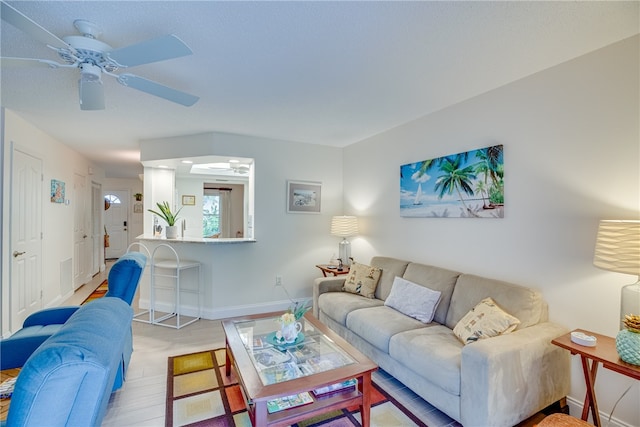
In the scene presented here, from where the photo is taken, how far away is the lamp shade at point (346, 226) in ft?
13.6

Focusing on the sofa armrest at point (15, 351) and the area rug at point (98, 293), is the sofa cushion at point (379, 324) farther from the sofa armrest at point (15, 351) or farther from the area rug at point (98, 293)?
the area rug at point (98, 293)

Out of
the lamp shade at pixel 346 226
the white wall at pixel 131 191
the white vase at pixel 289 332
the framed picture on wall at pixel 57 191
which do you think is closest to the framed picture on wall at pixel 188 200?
the framed picture on wall at pixel 57 191

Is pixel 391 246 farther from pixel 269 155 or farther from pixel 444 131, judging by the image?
pixel 269 155

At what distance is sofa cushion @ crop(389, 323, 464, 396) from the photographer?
190 centimetres

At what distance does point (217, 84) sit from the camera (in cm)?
241

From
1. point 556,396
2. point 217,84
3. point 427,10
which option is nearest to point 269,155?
point 217,84

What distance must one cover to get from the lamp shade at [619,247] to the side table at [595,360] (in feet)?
1.47

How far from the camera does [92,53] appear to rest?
1.59 metres

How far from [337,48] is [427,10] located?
22.0 inches

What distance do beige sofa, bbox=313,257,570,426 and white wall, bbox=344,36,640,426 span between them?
196 mm

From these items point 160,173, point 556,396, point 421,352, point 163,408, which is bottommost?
point 163,408

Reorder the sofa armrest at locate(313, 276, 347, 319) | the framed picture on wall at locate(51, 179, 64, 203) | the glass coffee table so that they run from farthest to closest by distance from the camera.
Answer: the framed picture on wall at locate(51, 179, 64, 203)
the sofa armrest at locate(313, 276, 347, 319)
the glass coffee table

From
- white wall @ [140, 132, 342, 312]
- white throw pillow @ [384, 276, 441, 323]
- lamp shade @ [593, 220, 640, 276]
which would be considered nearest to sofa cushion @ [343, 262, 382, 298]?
white throw pillow @ [384, 276, 441, 323]

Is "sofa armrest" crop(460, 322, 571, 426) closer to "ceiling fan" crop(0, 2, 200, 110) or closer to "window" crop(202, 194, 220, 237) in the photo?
"ceiling fan" crop(0, 2, 200, 110)
